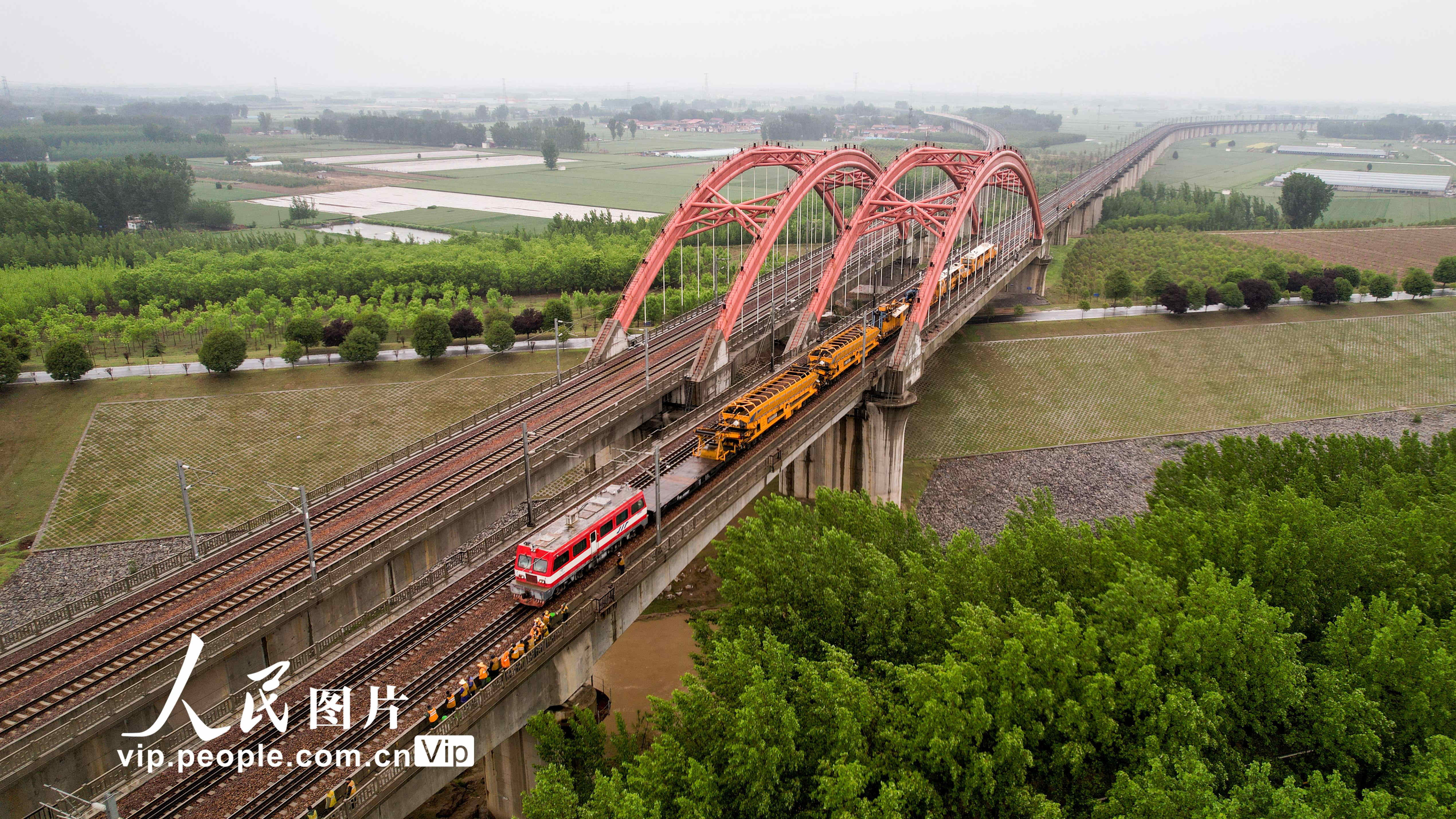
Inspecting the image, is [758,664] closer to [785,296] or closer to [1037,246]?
[785,296]

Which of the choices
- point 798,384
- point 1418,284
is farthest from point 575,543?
point 1418,284

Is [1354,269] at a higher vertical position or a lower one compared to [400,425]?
higher

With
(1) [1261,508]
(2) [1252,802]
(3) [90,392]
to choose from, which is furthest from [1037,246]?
(3) [90,392]

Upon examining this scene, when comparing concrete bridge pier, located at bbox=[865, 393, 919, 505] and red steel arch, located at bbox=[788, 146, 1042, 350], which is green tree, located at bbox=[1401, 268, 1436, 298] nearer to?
red steel arch, located at bbox=[788, 146, 1042, 350]

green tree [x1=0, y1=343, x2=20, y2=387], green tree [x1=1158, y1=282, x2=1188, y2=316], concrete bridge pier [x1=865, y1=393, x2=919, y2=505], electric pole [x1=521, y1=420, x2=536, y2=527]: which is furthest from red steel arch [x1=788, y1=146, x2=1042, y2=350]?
green tree [x1=0, y1=343, x2=20, y2=387]

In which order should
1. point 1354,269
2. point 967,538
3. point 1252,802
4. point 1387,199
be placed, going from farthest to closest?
point 1387,199 → point 1354,269 → point 967,538 → point 1252,802

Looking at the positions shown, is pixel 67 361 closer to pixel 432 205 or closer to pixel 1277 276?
pixel 432 205
